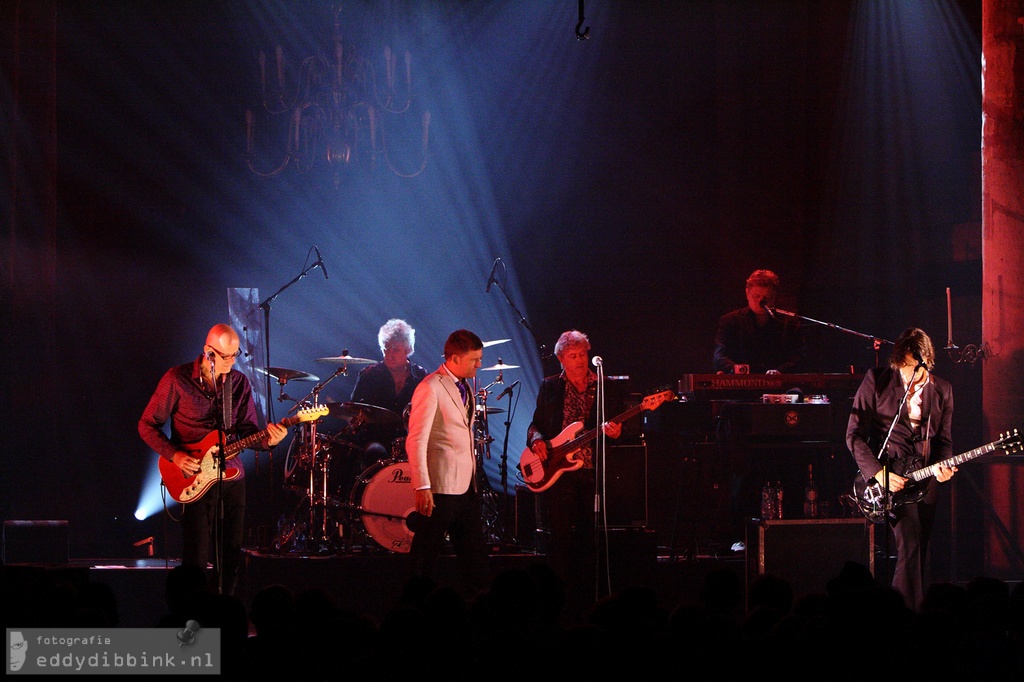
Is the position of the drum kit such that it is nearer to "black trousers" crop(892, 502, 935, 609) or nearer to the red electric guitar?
the red electric guitar

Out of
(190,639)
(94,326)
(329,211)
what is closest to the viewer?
(190,639)

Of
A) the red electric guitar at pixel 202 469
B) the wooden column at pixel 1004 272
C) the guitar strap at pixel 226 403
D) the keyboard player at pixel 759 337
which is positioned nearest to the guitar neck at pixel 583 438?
the red electric guitar at pixel 202 469

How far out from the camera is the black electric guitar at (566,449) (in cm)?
733

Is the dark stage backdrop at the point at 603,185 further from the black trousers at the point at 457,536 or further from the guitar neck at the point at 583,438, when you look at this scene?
the black trousers at the point at 457,536

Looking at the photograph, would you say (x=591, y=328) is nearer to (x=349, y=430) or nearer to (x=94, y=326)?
(x=349, y=430)

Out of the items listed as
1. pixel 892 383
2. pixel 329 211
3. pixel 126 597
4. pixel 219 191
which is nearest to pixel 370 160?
pixel 329 211

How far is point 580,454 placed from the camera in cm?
735

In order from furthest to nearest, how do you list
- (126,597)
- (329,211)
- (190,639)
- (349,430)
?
(329,211) → (349,430) → (126,597) → (190,639)

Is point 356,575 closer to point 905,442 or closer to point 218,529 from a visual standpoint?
point 218,529

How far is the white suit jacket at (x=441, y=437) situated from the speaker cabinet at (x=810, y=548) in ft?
8.00

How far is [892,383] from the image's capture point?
6.80m

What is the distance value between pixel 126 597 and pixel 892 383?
5.71 meters

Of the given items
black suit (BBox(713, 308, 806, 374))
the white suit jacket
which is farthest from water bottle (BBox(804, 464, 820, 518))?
the white suit jacket

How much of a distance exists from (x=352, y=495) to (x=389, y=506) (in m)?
0.37
